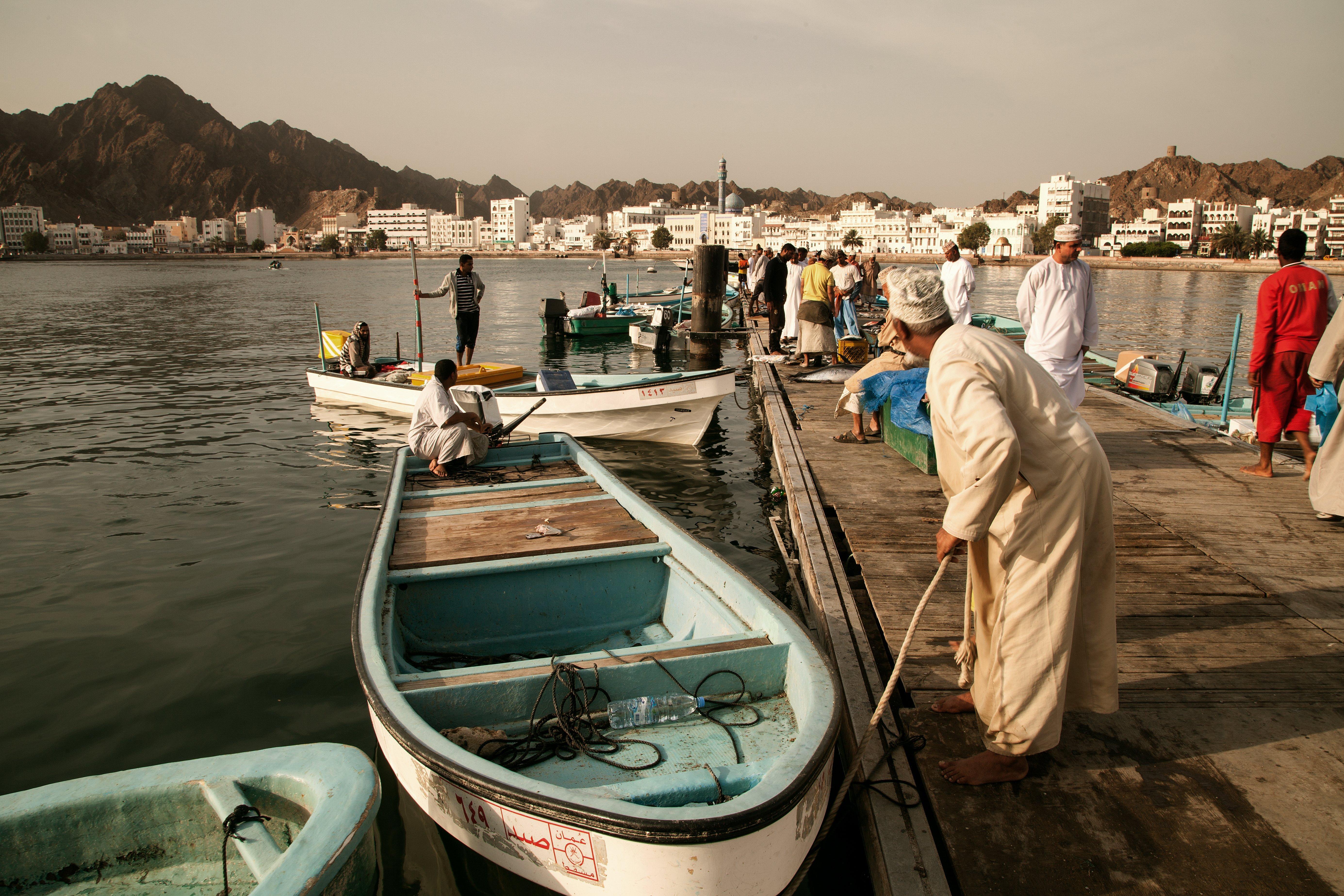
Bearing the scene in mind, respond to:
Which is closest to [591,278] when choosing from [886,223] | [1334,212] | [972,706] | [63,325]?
[63,325]

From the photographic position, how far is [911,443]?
25.1 ft

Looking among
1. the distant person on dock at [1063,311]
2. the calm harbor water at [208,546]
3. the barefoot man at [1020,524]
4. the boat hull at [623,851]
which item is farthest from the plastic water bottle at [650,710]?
the distant person on dock at [1063,311]

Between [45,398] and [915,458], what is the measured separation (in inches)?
762

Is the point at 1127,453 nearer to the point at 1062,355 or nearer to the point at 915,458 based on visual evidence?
the point at 1062,355

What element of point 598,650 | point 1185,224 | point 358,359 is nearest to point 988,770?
point 598,650

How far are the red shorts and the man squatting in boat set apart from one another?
24.1 feet

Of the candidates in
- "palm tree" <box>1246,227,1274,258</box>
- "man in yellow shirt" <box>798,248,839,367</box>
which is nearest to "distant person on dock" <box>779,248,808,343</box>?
"man in yellow shirt" <box>798,248,839,367</box>

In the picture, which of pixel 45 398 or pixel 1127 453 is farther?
pixel 45 398

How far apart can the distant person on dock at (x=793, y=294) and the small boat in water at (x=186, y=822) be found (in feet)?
46.9

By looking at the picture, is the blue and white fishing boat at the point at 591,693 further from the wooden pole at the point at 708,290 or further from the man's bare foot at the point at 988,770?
the wooden pole at the point at 708,290

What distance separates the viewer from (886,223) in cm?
18775

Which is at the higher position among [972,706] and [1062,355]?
[1062,355]

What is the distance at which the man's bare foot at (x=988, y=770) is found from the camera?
312 centimetres

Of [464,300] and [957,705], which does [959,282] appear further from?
[957,705]
